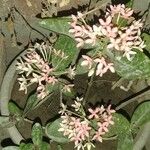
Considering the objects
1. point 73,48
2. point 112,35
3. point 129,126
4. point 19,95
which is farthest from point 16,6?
point 112,35

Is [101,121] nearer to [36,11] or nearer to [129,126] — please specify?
[129,126]

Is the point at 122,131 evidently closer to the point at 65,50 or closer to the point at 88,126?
the point at 88,126

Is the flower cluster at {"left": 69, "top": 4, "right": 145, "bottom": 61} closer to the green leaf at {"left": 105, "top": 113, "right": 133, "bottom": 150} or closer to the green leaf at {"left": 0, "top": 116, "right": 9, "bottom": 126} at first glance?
the green leaf at {"left": 105, "top": 113, "right": 133, "bottom": 150}

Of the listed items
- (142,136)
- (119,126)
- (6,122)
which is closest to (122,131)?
(119,126)

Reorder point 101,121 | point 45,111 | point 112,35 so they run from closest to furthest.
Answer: point 112,35, point 101,121, point 45,111

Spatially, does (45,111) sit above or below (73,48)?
below

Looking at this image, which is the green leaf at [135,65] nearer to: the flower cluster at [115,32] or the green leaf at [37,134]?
the flower cluster at [115,32]
